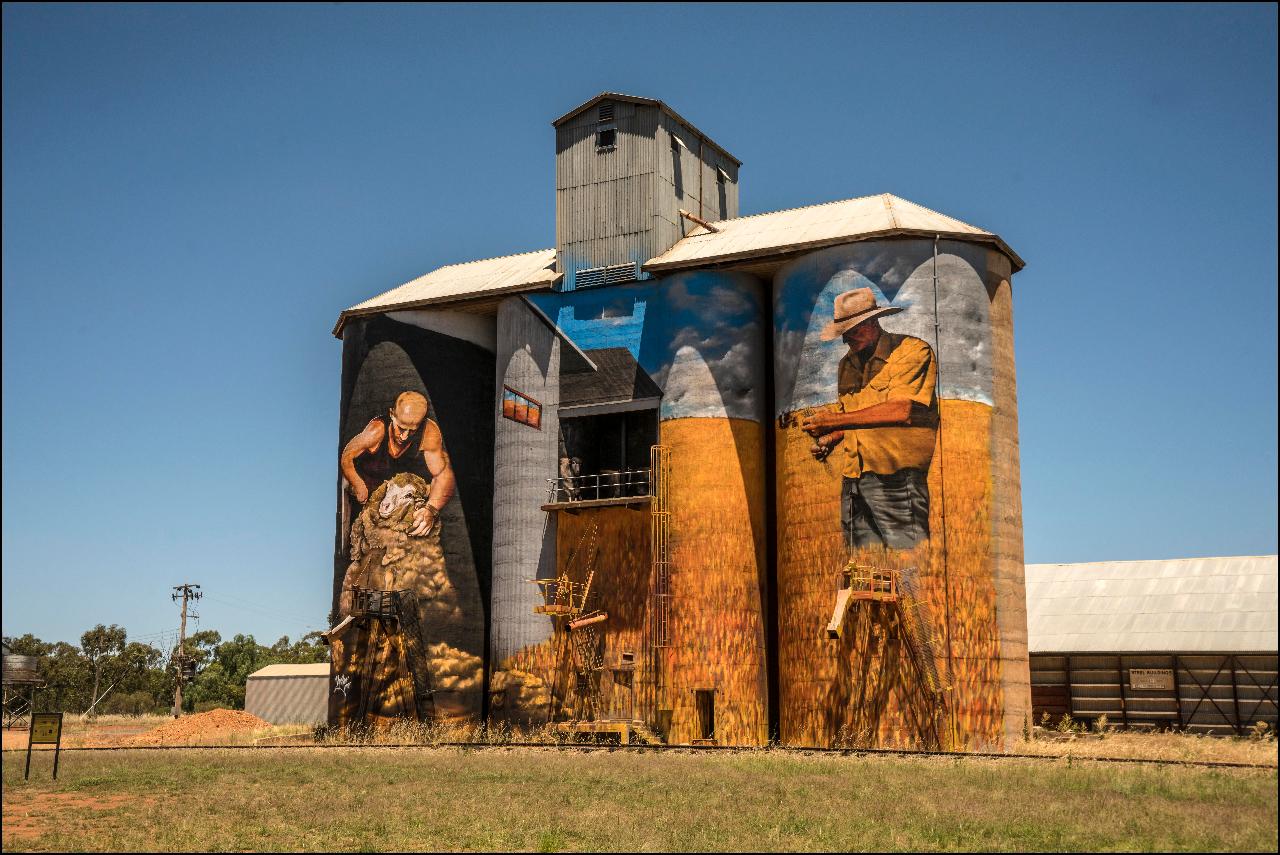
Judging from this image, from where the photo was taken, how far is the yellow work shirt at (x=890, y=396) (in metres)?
38.6

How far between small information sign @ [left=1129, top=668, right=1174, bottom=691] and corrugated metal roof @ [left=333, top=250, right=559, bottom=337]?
23.8m

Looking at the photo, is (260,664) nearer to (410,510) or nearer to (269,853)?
(410,510)

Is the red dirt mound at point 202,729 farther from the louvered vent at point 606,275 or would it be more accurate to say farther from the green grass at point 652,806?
the louvered vent at point 606,275

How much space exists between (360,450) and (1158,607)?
1128 inches

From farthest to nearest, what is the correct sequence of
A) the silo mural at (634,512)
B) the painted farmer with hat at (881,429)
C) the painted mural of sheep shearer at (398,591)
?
the painted mural of sheep shearer at (398,591) < the silo mural at (634,512) < the painted farmer with hat at (881,429)

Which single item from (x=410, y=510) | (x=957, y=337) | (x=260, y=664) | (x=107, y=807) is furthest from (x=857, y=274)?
(x=260, y=664)

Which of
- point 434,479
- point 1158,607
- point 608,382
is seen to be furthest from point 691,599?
point 1158,607

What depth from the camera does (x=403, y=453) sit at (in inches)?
1889

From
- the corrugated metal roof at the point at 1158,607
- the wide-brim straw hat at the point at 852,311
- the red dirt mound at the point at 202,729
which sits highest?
the wide-brim straw hat at the point at 852,311

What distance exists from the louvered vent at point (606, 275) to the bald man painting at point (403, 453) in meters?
7.52

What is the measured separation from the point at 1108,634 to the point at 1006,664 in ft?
25.3

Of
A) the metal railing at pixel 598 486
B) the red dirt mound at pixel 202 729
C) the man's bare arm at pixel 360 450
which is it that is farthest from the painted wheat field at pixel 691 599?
the red dirt mound at pixel 202 729

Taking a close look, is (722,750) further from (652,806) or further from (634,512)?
(652,806)

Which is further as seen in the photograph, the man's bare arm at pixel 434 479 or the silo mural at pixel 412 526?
the man's bare arm at pixel 434 479
